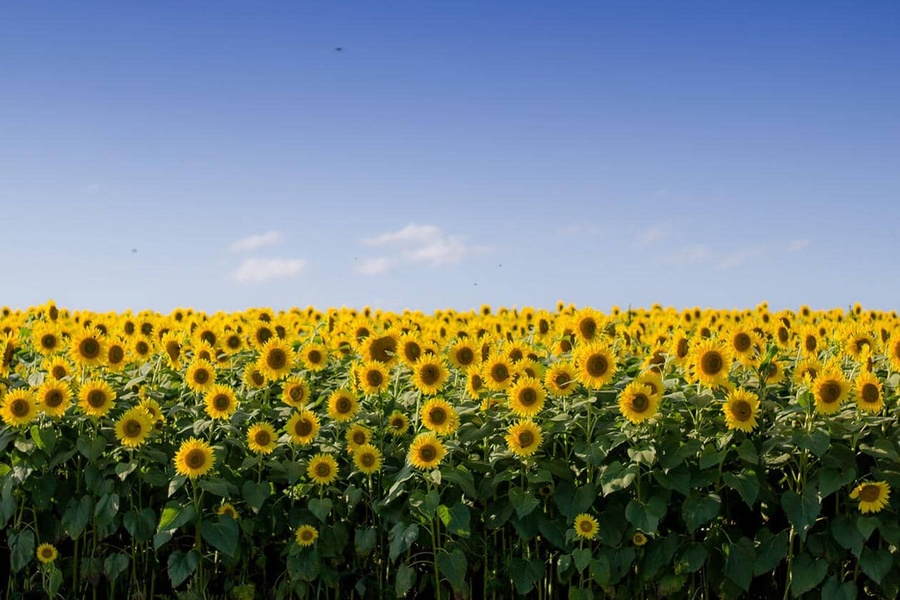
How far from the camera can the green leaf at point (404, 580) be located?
5.77 meters

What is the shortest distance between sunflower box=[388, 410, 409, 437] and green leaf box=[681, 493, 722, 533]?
1.76 metres

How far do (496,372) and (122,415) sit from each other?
2.37m

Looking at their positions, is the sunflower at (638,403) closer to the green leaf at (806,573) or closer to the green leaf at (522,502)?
the green leaf at (522,502)

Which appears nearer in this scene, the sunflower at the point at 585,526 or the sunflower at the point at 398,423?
the sunflower at the point at 585,526

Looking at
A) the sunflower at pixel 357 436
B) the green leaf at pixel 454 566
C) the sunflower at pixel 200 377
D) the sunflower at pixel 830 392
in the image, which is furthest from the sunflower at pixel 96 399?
the sunflower at pixel 830 392

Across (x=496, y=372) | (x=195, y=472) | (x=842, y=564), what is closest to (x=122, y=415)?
(x=195, y=472)

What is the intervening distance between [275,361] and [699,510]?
285 centimetres

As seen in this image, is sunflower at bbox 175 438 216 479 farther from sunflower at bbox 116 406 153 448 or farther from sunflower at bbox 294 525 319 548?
sunflower at bbox 294 525 319 548

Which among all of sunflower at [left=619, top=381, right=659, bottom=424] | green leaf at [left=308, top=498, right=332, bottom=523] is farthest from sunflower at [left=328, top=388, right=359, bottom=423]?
sunflower at [left=619, top=381, right=659, bottom=424]

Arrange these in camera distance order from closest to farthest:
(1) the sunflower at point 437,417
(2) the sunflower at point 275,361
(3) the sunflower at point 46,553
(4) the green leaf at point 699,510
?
(4) the green leaf at point 699,510 → (1) the sunflower at point 437,417 → (3) the sunflower at point 46,553 → (2) the sunflower at point 275,361

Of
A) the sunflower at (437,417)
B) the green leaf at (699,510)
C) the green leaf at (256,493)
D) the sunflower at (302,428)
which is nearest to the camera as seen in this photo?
the green leaf at (699,510)

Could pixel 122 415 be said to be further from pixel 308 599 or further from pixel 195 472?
pixel 308 599

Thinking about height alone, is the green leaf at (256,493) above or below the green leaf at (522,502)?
above

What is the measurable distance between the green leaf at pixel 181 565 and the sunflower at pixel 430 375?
171cm
